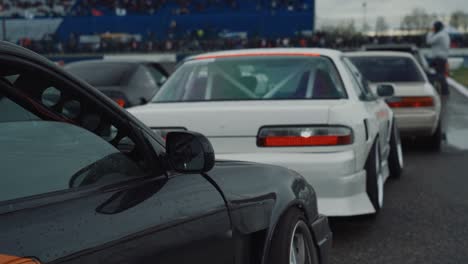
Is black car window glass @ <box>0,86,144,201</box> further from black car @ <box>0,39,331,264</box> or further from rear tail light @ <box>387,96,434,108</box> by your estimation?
rear tail light @ <box>387,96,434,108</box>

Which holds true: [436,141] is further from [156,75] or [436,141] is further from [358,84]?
[156,75]

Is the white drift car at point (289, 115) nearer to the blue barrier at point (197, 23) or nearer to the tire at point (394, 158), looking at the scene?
the tire at point (394, 158)

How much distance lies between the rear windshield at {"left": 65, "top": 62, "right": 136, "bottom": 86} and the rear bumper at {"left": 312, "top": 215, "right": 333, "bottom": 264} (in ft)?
26.9

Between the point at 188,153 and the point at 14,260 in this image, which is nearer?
the point at 14,260

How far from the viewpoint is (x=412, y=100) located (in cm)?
961

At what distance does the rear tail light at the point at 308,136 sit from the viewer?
188 inches

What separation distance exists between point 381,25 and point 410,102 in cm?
4110

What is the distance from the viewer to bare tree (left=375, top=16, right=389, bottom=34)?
48906 millimetres

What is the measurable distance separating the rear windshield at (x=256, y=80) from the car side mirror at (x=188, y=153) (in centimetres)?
308

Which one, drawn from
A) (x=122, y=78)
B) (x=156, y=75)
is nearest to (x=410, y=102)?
(x=122, y=78)

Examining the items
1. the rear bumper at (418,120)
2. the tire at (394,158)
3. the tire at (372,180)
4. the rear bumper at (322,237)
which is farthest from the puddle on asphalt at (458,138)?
the rear bumper at (322,237)

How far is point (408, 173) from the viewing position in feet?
26.2

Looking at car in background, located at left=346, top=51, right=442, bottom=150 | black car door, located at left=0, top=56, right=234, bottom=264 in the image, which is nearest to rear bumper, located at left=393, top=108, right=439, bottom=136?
car in background, located at left=346, top=51, right=442, bottom=150

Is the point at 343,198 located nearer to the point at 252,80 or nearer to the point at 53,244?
the point at 252,80
